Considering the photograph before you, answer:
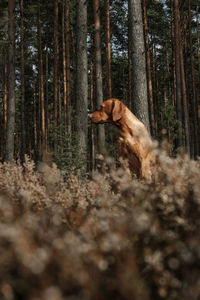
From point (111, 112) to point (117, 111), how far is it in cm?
15

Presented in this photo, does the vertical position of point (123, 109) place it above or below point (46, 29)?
below

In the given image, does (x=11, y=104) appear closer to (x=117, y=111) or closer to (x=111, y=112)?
(x=111, y=112)

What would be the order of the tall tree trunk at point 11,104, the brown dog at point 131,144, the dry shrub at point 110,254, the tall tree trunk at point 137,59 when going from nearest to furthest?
the dry shrub at point 110,254 → the brown dog at point 131,144 → the tall tree trunk at point 137,59 → the tall tree trunk at point 11,104

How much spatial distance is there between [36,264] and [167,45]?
31.3 m

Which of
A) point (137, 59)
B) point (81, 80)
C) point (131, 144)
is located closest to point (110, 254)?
point (131, 144)

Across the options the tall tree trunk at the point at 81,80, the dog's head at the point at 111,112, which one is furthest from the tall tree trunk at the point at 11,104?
the dog's head at the point at 111,112

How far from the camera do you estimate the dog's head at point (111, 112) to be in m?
5.71

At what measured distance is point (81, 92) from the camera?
1005cm

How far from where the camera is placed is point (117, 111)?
5.76m

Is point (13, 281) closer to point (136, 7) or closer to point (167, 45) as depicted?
point (136, 7)

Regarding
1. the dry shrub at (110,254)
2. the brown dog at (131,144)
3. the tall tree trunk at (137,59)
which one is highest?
the tall tree trunk at (137,59)

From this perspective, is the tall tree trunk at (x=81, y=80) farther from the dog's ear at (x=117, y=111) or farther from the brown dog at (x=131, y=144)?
the brown dog at (x=131, y=144)

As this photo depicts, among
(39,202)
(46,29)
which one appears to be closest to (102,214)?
(39,202)

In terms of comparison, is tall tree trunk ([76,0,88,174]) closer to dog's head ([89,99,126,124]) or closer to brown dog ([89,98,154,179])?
dog's head ([89,99,126,124])
